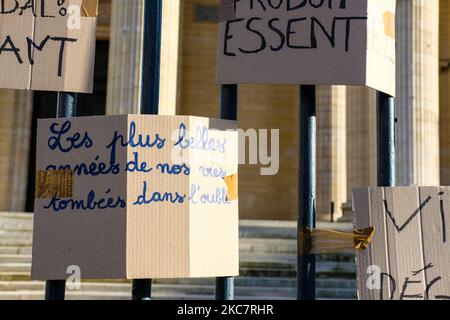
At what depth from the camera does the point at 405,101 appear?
46.9 ft

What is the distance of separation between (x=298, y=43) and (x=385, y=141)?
0.73 m

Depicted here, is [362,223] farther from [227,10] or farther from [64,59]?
[64,59]

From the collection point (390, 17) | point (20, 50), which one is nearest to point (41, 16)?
point (20, 50)

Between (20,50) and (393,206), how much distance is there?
2038mm

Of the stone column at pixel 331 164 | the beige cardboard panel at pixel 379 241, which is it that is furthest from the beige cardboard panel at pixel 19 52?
the stone column at pixel 331 164

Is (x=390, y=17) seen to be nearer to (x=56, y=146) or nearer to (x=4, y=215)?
(x=56, y=146)

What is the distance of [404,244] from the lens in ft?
12.8

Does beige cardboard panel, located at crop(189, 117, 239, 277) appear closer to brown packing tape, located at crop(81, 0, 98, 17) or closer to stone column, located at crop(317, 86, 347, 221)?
brown packing tape, located at crop(81, 0, 98, 17)

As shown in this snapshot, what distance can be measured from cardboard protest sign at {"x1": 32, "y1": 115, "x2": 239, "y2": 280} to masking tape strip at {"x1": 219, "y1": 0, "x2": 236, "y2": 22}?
594mm

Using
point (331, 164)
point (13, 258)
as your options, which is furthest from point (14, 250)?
point (331, 164)

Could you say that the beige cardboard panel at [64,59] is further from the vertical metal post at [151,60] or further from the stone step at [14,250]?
the stone step at [14,250]

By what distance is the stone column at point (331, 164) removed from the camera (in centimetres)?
1623

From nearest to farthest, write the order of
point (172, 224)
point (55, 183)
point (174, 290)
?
point (172, 224) < point (55, 183) < point (174, 290)

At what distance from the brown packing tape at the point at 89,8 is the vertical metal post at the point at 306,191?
45.7 inches
